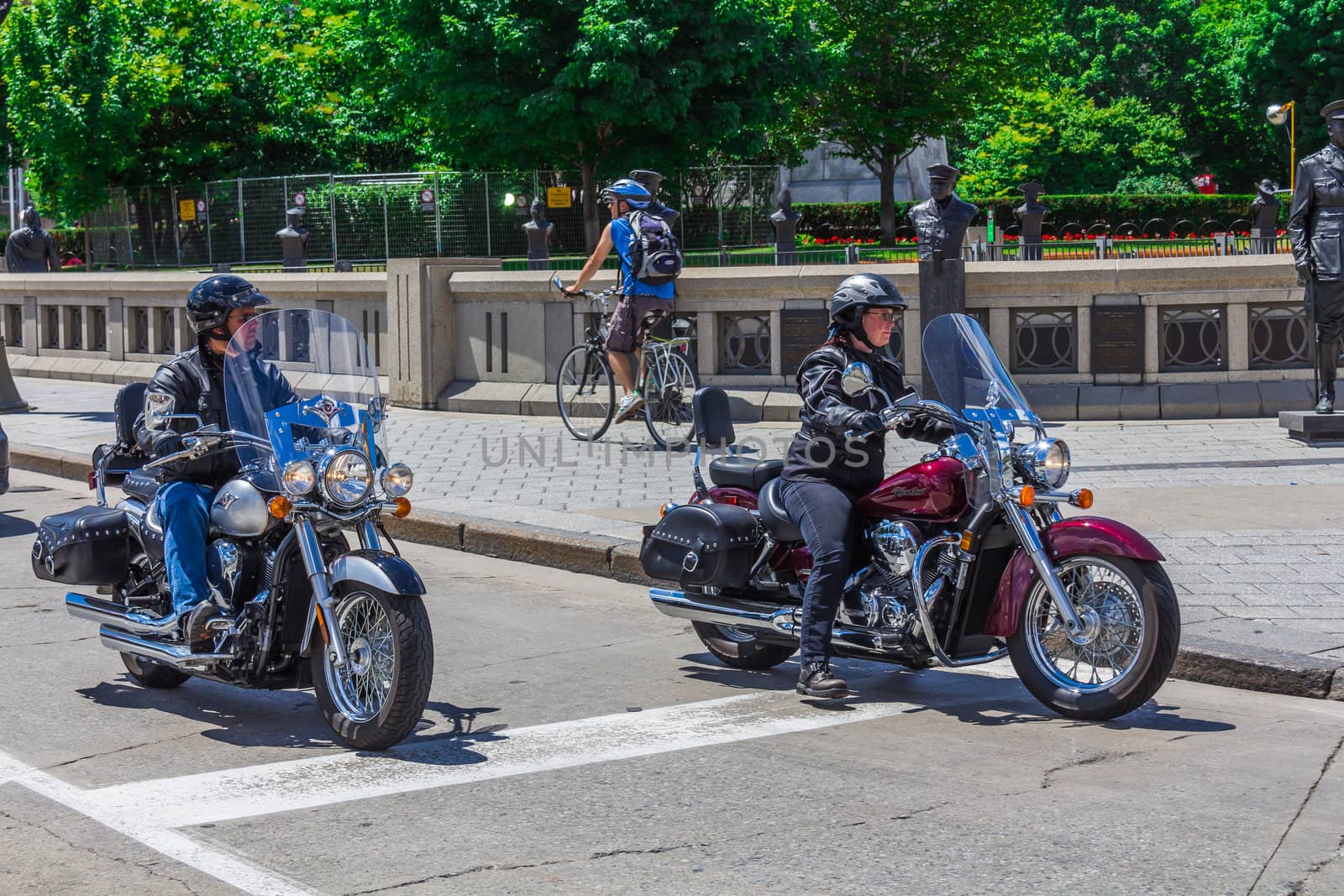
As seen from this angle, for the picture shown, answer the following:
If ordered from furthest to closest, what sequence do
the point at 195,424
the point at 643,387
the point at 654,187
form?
1. the point at 654,187
2. the point at 643,387
3. the point at 195,424

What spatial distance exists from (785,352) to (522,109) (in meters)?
20.1

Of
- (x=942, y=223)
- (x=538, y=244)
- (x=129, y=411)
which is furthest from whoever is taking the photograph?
(x=538, y=244)

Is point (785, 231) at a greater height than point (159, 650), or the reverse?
point (785, 231)

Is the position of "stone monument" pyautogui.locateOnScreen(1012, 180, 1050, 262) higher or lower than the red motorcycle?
higher

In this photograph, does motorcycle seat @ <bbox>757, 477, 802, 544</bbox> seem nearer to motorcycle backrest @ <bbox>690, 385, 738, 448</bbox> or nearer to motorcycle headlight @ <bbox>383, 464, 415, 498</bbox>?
motorcycle backrest @ <bbox>690, 385, 738, 448</bbox>

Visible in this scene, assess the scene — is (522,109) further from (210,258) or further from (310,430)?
(310,430)

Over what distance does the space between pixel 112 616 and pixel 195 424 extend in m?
0.87

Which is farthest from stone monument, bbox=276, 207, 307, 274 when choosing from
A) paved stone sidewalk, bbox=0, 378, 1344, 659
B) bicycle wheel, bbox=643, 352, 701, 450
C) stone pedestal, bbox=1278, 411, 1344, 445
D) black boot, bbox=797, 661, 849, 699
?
black boot, bbox=797, 661, 849, 699

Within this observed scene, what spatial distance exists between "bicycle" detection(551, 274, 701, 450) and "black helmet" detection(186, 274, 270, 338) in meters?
6.25

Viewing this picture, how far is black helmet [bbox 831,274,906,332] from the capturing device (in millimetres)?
6109

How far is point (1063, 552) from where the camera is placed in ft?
18.6

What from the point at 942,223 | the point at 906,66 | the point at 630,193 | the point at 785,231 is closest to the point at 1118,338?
the point at 942,223

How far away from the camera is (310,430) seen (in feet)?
18.8

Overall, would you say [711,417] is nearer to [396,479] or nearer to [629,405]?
[396,479]
